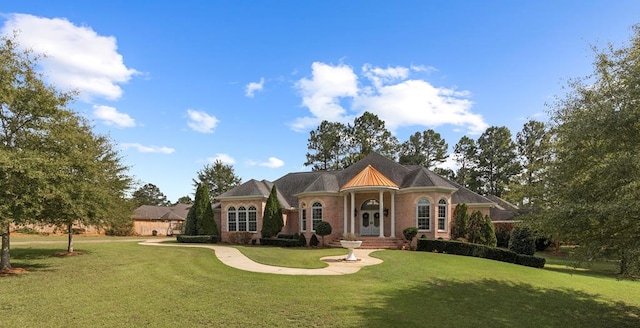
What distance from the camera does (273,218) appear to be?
28469 millimetres

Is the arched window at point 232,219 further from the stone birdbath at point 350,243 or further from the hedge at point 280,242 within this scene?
the stone birdbath at point 350,243

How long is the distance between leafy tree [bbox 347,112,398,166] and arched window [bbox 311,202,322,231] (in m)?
28.3

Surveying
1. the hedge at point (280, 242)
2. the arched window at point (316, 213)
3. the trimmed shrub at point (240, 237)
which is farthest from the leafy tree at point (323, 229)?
the trimmed shrub at point (240, 237)

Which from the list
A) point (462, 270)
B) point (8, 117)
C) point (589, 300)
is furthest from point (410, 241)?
point (8, 117)

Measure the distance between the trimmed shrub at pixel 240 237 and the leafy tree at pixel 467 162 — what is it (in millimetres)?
40455

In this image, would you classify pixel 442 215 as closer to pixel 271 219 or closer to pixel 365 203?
pixel 365 203

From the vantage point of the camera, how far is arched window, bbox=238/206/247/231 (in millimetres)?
30484

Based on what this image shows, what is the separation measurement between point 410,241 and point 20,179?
21025 mm

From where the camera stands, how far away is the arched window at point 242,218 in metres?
30.5

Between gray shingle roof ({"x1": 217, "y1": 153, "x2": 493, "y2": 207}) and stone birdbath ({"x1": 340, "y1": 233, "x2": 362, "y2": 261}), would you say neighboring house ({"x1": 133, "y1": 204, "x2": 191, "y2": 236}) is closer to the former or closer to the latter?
gray shingle roof ({"x1": 217, "y1": 153, "x2": 493, "y2": 207})

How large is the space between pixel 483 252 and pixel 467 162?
41845 mm

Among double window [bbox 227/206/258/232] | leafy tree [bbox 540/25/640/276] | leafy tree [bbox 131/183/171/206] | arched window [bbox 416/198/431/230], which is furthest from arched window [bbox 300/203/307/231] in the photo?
leafy tree [bbox 131/183/171/206]

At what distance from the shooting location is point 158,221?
51406mm

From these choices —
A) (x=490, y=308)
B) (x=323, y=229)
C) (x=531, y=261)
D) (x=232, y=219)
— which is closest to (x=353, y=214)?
(x=323, y=229)
